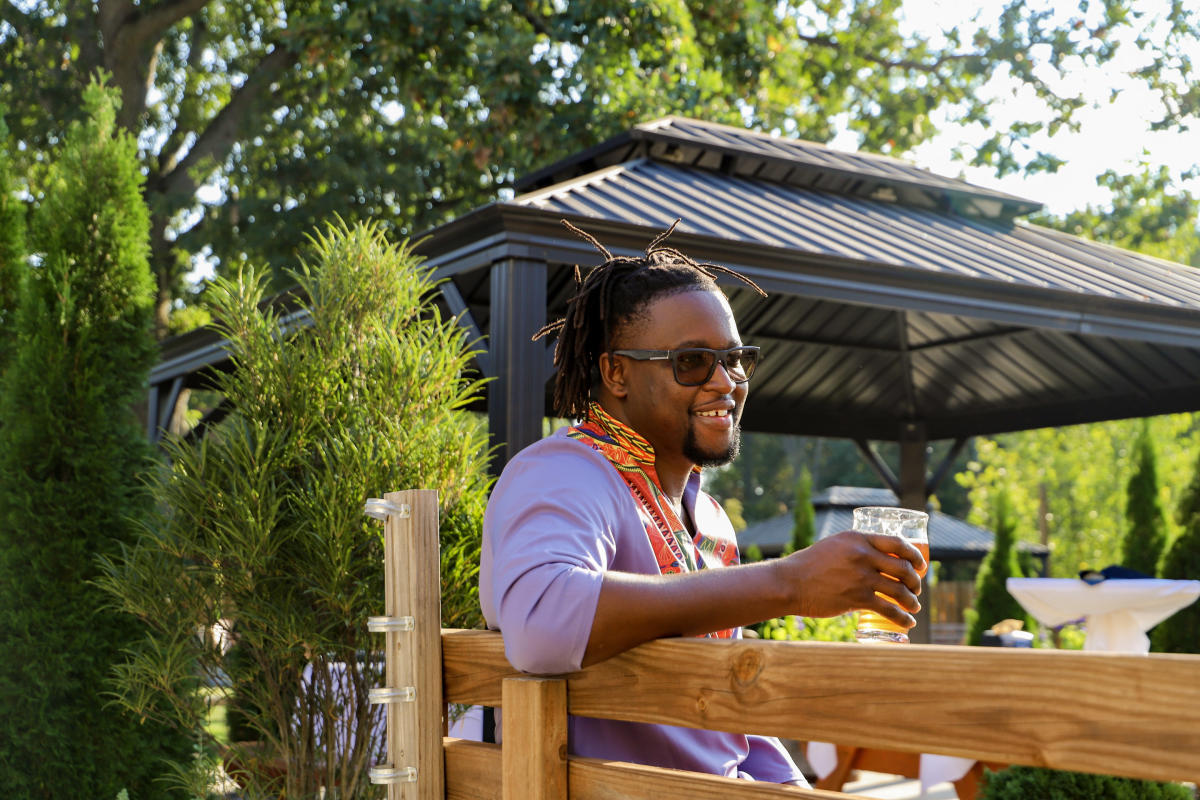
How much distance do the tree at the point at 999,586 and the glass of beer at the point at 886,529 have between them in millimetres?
11804

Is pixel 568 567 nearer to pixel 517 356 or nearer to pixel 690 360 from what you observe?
pixel 690 360

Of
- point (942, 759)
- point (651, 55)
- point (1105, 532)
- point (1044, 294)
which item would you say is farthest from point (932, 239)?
point (1105, 532)

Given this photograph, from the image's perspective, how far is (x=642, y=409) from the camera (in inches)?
81.8

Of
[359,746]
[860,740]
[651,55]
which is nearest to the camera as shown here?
[860,740]

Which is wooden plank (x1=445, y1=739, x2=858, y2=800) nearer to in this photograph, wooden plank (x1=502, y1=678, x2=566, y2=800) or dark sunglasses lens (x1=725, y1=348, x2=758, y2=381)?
wooden plank (x1=502, y1=678, x2=566, y2=800)

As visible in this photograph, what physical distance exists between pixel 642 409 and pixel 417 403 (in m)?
2.35

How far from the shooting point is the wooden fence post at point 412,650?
6.62 ft

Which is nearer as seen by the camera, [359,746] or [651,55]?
[359,746]

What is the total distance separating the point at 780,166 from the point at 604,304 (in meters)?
6.15

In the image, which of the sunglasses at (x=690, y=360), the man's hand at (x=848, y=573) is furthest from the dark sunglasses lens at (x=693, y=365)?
the man's hand at (x=848, y=573)

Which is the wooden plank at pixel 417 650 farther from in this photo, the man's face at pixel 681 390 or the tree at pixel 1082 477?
the tree at pixel 1082 477

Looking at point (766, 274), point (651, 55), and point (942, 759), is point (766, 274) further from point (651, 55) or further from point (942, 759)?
point (651, 55)

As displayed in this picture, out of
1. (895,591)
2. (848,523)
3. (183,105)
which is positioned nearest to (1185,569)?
(848,523)

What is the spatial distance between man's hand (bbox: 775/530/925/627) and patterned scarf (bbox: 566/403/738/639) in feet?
1.25
